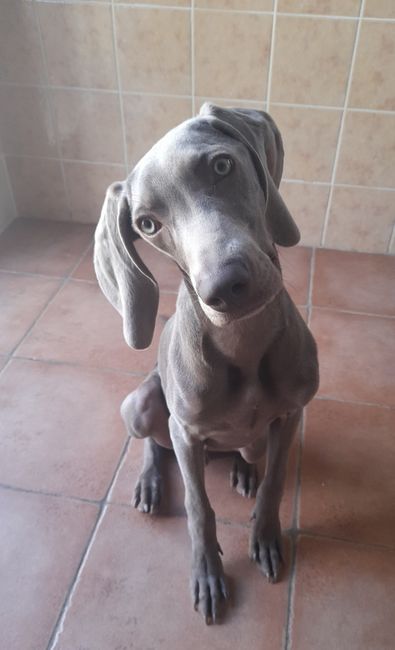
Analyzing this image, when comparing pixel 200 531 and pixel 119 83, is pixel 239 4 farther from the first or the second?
pixel 200 531

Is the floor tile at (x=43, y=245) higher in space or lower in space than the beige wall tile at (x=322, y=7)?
lower

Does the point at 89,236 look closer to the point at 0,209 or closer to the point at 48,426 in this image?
the point at 0,209

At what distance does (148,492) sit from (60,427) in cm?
40

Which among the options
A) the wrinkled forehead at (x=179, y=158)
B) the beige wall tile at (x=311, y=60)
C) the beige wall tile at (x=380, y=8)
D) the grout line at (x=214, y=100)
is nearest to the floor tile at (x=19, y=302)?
the grout line at (x=214, y=100)

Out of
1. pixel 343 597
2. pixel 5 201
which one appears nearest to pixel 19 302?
pixel 5 201

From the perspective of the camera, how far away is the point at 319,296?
2.23 m

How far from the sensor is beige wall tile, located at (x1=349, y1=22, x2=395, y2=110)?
195 cm

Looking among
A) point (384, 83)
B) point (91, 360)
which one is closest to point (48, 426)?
point (91, 360)

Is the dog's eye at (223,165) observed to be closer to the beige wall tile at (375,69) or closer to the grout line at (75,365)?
the grout line at (75,365)

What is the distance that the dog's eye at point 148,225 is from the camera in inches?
38.6

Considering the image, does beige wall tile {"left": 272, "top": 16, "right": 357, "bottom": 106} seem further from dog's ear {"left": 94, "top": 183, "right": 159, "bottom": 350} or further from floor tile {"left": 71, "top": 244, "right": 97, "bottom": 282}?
dog's ear {"left": 94, "top": 183, "right": 159, "bottom": 350}

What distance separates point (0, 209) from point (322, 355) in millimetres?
1633

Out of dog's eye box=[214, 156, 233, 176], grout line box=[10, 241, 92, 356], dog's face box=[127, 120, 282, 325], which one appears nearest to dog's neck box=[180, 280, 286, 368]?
dog's face box=[127, 120, 282, 325]

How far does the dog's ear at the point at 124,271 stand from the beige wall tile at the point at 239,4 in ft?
4.19
